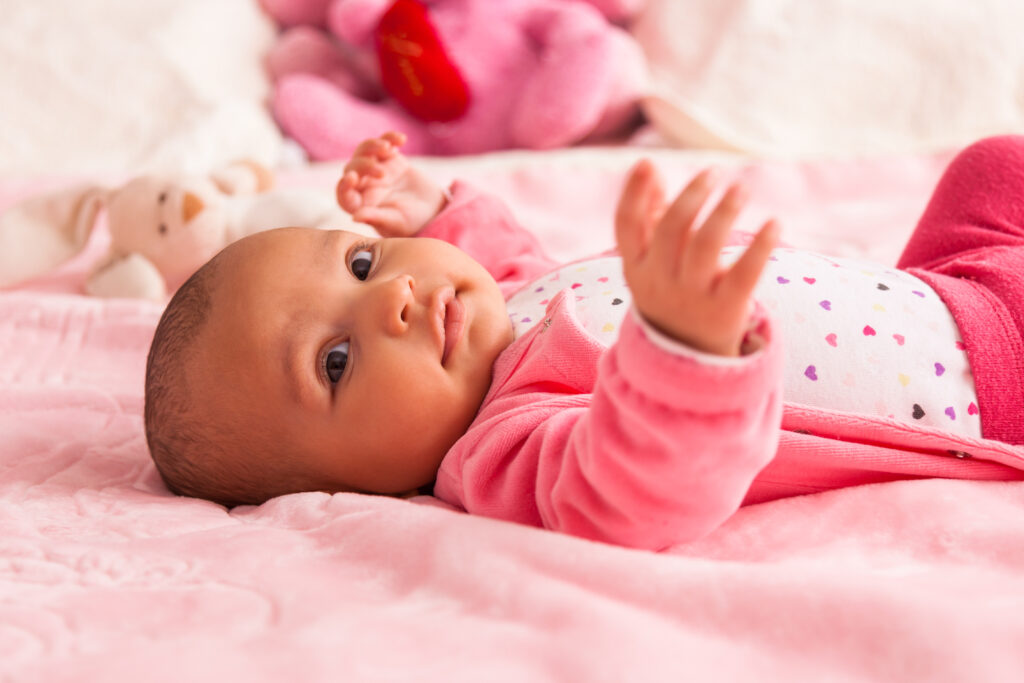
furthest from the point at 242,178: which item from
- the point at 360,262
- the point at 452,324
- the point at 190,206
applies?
the point at 452,324

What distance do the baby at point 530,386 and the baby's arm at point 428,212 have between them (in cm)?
25

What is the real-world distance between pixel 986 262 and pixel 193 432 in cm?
85

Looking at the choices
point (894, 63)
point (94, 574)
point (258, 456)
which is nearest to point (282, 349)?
point (258, 456)

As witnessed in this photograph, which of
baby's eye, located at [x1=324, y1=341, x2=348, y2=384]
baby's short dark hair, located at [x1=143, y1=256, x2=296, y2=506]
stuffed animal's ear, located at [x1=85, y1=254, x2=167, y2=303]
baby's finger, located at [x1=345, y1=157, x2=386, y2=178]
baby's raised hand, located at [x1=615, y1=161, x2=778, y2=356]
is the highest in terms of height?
baby's raised hand, located at [x1=615, y1=161, x2=778, y2=356]

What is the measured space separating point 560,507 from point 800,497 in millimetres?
239

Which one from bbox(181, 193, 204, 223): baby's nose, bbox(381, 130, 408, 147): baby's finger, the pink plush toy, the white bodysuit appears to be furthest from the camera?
the pink plush toy

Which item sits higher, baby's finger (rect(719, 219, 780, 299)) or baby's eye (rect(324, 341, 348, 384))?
baby's finger (rect(719, 219, 780, 299))

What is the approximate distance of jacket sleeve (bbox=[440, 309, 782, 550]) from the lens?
0.59 metres

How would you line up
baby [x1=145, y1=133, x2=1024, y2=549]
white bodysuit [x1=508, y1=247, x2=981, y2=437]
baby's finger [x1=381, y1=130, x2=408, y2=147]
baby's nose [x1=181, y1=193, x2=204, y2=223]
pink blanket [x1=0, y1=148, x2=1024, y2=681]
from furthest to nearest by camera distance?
baby's nose [x1=181, y1=193, x2=204, y2=223], baby's finger [x1=381, y1=130, x2=408, y2=147], white bodysuit [x1=508, y1=247, x2=981, y2=437], baby [x1=145, y1=133, x2=1024, y2=549], pink blanket [x1=0, y1=148, x2=1024, y2=681]

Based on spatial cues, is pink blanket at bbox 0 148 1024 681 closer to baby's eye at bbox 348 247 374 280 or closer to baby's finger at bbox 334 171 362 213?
baby's eye at bbox 348 247 374 280

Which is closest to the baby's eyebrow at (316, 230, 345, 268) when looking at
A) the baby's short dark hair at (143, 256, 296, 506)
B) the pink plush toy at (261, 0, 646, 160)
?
the baby's short dark hair at (143, 256, 296, 506)

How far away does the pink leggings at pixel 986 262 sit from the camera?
88 centimetres

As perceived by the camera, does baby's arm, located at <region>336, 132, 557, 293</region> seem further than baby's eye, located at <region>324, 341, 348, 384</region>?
Yes

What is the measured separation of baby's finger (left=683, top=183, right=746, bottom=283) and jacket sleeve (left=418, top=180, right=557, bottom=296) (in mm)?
719
